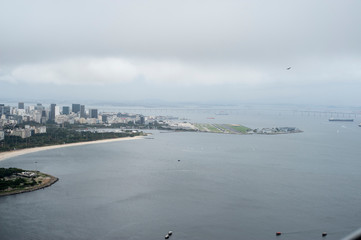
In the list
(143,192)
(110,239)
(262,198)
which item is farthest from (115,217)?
(262,198)

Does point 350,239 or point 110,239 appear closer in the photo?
point 350,239

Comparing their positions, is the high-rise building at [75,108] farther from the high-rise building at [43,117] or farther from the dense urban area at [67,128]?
A: the high-rise building at [43,117]

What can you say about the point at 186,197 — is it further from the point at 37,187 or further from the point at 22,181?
the point at 22,181

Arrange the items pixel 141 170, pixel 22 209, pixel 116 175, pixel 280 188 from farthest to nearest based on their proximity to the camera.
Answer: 1. pixel 141 170
2. pixel 116 175
3. pixel 280 188
4. pixel 22 209

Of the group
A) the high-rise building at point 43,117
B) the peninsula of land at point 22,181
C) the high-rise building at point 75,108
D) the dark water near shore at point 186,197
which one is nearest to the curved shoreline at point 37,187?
the peninsula of land at point 22,181

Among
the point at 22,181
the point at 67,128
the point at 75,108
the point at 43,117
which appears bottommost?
the point at 22,181

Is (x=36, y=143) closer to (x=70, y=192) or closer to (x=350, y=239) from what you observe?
(x=70, y=192)

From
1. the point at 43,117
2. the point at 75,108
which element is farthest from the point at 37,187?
the point at 75,108
